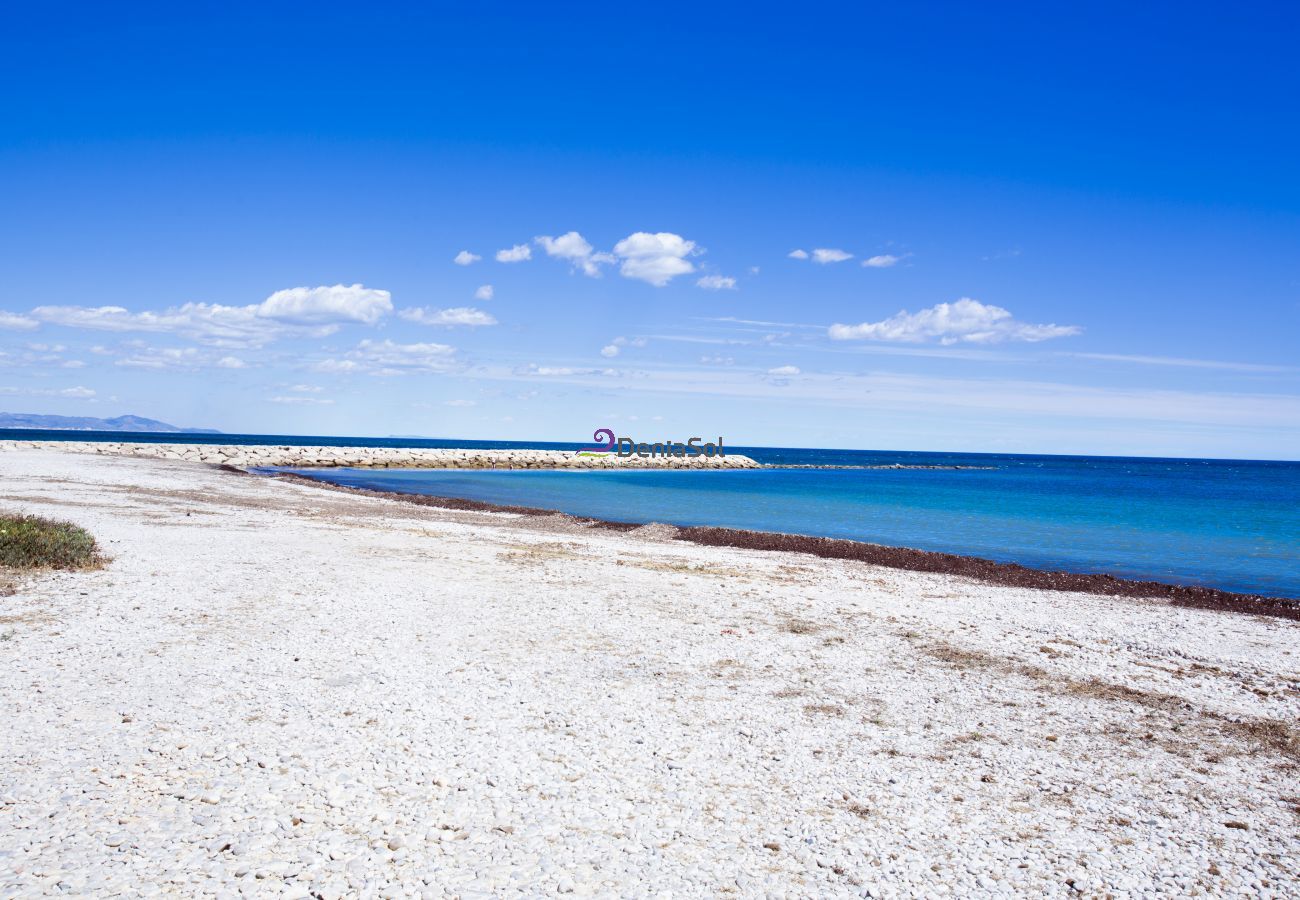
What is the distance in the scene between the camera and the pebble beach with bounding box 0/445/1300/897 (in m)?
6.01

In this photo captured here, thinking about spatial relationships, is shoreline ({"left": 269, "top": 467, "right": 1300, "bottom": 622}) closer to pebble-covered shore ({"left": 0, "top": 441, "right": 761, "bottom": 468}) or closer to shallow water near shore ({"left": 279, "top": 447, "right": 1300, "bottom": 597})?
shallow water near shore ({"left": 279, "top": 447, "right": 1300, "bottom": 597})

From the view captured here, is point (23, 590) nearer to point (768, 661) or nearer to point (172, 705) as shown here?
point (172, 705)

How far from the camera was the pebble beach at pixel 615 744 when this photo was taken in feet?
19.7

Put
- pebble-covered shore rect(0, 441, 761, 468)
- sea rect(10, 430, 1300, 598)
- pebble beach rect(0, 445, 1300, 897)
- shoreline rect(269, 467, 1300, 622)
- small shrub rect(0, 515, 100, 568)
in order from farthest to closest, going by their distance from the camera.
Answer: pebble-covered shore rect(0, 441, 761, 468)
sea rect(10, 430, 1300, 598)
shoreline rect(269, 467, 1300, 622)
small shrub rect(0, 515, 100, 568)
pebble beach rect(0, 445, 1300, 897)

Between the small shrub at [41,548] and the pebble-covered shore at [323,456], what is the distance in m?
55.8

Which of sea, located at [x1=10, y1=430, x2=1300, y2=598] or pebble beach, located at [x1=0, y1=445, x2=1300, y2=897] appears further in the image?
sea, located at [x1=10, y1=430, x2=1300, y2=598]

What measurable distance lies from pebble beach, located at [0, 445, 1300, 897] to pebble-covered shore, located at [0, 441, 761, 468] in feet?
208

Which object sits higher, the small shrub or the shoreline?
the small shrub

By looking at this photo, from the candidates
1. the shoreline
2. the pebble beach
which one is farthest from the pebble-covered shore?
the pebble beach

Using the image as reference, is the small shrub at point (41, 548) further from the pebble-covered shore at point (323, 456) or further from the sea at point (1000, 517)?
the pebble-covered shore at point (323, 456)

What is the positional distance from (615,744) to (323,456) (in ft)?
284

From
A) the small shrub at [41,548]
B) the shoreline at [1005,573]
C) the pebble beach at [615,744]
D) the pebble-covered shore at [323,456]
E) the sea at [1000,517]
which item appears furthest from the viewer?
the pebble-covered shore at [323,456]

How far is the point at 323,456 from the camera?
87.7 meters

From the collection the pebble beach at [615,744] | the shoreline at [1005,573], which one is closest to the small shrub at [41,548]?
the pebble beach at [615,744]
